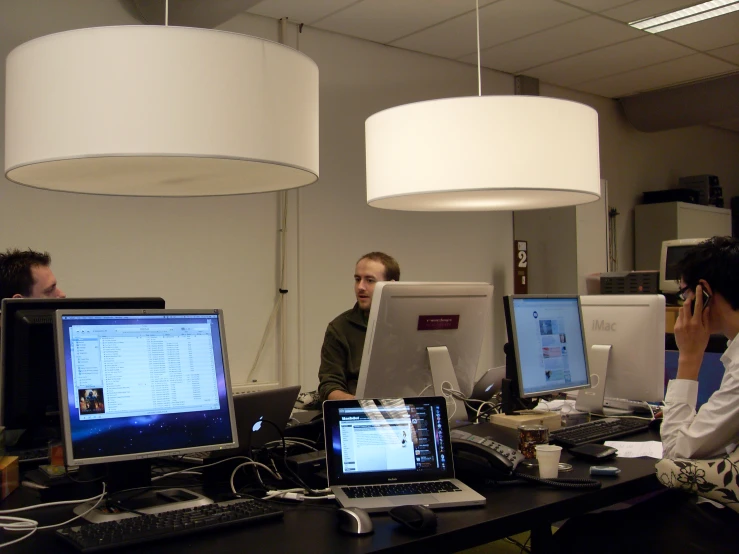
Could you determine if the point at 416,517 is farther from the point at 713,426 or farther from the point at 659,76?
the point at 659,76

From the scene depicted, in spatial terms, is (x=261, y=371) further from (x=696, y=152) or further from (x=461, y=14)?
(x=696, y=152)

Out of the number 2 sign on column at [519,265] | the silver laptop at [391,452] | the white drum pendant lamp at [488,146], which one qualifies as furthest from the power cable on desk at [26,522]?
the number 2 sign on column at [519,265]

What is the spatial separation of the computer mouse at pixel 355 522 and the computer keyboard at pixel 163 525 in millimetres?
150

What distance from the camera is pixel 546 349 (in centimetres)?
257

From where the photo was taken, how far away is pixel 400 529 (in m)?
1.47

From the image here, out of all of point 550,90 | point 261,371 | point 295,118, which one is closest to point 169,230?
point 261,371

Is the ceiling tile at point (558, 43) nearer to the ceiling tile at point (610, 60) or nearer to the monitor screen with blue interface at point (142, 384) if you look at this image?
the ceiling tile at point (610, 60)

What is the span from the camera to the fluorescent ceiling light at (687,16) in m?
4.23

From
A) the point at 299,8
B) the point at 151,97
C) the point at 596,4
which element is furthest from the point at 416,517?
the point at 596,4

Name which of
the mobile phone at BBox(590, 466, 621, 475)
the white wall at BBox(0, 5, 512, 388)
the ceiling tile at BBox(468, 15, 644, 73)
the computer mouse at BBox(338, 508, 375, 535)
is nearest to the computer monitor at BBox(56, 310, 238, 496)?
the computer mouse at BBox(338, 508, 375, 535)

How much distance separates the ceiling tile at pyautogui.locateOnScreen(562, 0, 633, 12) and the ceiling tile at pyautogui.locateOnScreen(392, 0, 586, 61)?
5 cm

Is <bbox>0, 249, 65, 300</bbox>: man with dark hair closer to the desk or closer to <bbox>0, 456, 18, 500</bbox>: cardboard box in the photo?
<bbox>0, 456, 18, 500</bbox>: cardboard box

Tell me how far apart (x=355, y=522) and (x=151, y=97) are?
36.3 inches

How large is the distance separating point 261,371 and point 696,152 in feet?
16.7
